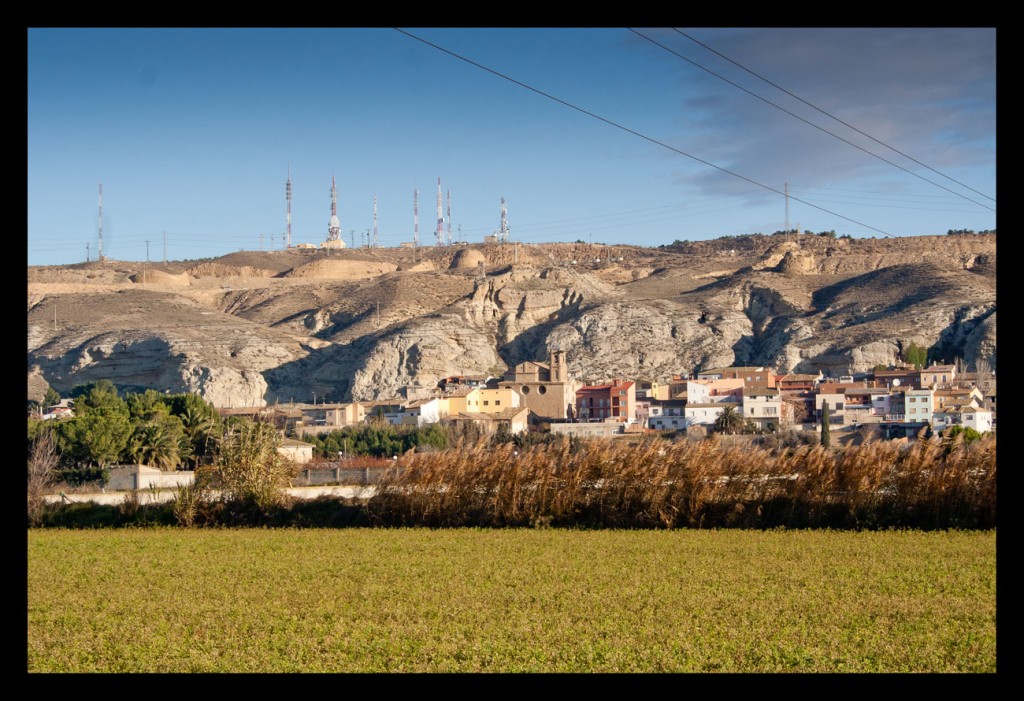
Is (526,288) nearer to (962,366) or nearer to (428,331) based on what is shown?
(428,331)

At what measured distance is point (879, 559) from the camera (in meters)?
11.8

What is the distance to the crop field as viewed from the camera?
7.09m

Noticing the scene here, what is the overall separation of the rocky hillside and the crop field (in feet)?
190

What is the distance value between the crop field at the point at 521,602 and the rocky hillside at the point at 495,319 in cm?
5799

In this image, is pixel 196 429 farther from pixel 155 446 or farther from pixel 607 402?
pixel 607 402

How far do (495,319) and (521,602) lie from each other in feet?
268

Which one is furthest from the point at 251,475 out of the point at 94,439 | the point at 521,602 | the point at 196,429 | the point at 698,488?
the point at 196,429

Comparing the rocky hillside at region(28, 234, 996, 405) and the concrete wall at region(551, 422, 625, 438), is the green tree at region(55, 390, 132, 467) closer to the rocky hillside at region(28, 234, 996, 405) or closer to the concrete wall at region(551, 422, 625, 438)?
the concrete wall at region(551, 422, 625, 438)

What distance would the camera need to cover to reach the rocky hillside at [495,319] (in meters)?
73.9

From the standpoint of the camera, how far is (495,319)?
91000 millimetres

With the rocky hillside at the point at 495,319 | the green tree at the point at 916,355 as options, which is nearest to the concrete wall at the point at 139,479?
the rocky hillside at the point at 495,319

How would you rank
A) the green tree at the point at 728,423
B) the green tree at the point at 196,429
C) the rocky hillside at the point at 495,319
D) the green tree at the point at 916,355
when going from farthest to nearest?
the rocky hillside at the point at 495,319
the green tree at the point at 916,355
the green tree at the point at 728,423
the green tree at the point at 196,429

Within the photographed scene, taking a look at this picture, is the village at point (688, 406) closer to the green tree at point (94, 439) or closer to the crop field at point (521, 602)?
the green tree at point (94, 439)
